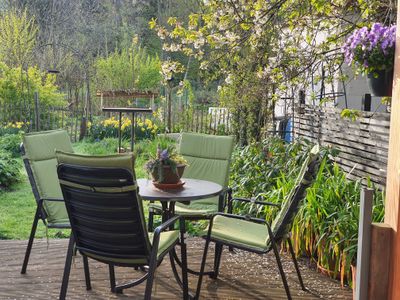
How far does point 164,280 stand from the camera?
144 inches

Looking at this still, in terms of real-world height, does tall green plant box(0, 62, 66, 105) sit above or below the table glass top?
above

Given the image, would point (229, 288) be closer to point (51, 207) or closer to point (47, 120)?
point (51, 207)

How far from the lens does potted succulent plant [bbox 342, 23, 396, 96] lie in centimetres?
265

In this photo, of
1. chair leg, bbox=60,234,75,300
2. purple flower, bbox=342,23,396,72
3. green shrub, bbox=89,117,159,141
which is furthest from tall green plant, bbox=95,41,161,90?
purple flower, bbox=342,23,396,72

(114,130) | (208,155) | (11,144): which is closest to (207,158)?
(208,155)

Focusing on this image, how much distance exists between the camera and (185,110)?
9.51m

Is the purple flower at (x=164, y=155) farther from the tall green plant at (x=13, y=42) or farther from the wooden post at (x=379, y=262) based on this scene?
the tall green plant at (x=13, y=42)

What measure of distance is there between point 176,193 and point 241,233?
52 cm

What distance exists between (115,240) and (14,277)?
1305mm

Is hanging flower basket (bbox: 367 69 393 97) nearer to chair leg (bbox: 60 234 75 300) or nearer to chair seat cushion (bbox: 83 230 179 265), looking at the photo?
chair seat cushion (bbox: 83 230 179 265)

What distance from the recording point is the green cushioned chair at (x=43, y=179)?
368cm

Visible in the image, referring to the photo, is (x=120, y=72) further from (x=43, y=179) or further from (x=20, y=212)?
(x=43, y=179)

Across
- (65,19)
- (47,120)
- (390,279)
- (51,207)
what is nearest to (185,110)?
(47,120)

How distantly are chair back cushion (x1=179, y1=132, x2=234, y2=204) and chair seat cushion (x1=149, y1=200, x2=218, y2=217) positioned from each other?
2.4 inches
